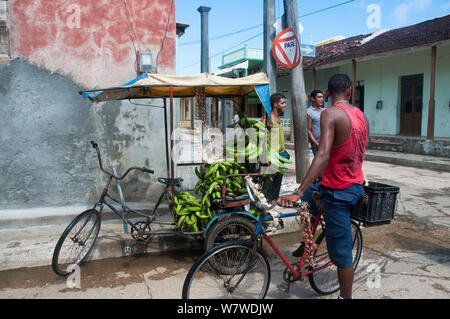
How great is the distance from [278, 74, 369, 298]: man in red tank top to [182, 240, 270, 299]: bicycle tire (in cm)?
49

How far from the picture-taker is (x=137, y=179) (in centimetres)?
574

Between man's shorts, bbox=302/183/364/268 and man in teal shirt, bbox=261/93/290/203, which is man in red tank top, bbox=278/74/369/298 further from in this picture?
man in teal shirt, bbox=261/93/290/203

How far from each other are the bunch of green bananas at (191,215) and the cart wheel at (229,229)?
197mm

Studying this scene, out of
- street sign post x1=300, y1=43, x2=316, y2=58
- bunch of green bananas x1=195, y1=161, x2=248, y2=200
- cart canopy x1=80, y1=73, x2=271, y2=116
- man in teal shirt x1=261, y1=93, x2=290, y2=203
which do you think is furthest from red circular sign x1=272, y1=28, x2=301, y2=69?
bunch of green bananas x1=195, y1=161, x2=248, y2=200

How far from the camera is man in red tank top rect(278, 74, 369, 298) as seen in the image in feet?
8.42

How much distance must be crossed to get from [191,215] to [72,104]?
281 centimetres

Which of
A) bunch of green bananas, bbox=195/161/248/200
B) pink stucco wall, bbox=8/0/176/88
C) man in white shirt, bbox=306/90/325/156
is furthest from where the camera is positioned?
man in white shirt, bbox=306/90/325/156

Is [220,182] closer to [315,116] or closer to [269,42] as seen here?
[315,116]

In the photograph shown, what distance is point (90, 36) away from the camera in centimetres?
539

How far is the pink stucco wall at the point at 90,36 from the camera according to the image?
511 centimetres

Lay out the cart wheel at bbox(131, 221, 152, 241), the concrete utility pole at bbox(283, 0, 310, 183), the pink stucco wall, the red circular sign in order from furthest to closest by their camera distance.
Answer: the concrete utility pole at bbox(283, 0, 310, 183)
the red circular sign
the pink stucco wall
the cart wheel at bbox(131, 221, 152, 241)

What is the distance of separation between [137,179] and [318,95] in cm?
331

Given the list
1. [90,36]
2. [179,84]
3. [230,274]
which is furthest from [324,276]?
[90,36]
